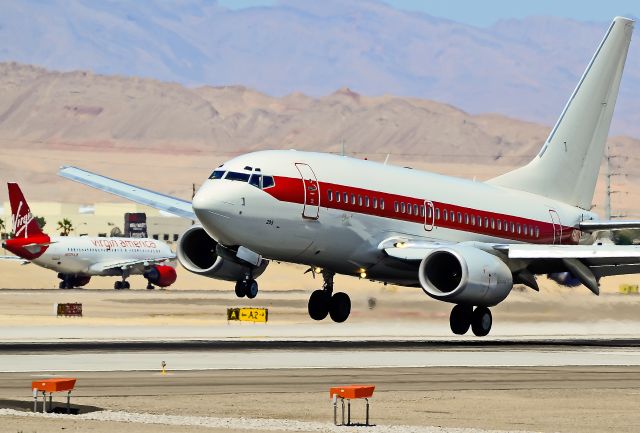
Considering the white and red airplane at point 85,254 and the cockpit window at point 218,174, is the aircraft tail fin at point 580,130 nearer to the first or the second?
the cockpit window at point 218,174

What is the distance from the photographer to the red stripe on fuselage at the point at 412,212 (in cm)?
4966

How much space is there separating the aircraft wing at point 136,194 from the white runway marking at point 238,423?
107 ft

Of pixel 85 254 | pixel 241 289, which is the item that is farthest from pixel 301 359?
pixel 85 254

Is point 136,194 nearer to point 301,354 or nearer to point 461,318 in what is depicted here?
point 461,318

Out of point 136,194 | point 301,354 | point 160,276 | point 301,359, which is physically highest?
point 160,276

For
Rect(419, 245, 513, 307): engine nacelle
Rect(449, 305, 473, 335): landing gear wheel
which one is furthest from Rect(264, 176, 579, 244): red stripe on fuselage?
Rect(449, 305, 473, 335): landing gear wheel

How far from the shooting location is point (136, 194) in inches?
2357

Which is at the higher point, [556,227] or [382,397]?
[556,227]

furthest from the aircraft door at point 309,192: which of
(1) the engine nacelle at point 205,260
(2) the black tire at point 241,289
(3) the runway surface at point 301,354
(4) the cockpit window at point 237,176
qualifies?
(3) the runway surface at point 301,354

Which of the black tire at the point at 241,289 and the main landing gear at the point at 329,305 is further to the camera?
the main landing gear at the point at 329,305

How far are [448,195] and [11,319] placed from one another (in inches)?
1083

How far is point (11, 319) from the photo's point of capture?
72.8 m

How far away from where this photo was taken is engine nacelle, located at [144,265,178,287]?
446 ft

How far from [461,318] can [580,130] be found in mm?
15283
